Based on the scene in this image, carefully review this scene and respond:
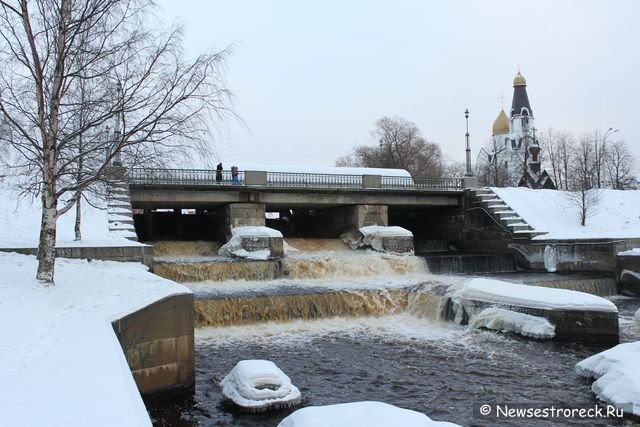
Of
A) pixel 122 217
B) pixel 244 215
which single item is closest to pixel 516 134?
pixel 244 215

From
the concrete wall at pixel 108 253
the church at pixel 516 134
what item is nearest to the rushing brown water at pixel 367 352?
the concrete wall at pixel 108 253

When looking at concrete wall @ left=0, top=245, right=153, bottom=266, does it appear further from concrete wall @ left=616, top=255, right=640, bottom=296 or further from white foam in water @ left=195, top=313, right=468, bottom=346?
concrete wall @ left=616, top=255, right=640, bottom=296

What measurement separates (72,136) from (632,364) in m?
10.9

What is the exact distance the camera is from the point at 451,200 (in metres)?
29.2

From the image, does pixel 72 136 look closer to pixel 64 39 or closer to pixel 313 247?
pixel 64 39

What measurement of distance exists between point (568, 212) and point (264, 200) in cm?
1678

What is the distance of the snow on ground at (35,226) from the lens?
1538cm

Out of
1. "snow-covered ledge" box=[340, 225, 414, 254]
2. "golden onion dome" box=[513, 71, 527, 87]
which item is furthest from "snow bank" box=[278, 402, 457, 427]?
"golden onion dome" box=[513, 71, 527, 87]

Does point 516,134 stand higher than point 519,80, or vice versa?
point 519,80

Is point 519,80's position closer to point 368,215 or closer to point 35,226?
point 368,215

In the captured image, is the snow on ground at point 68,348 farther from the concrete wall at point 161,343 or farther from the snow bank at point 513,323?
the snow bank at point 513,323

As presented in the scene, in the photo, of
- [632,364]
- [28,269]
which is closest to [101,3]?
[28,269]

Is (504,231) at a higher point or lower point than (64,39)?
lower

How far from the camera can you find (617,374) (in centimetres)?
855
